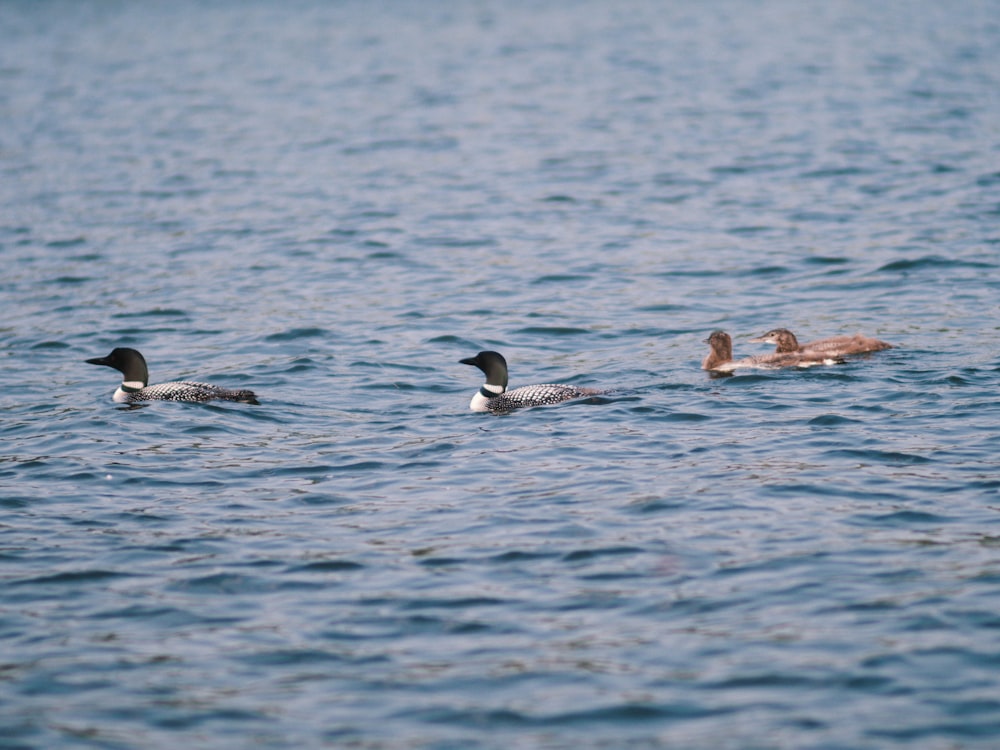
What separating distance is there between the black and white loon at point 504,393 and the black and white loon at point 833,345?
223 centimetres

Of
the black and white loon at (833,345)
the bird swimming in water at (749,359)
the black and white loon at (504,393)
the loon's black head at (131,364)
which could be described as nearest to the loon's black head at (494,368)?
the black and white loon at (504,393)

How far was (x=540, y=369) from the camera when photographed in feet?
50.1

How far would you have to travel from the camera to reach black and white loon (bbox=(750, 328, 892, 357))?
1400 cm

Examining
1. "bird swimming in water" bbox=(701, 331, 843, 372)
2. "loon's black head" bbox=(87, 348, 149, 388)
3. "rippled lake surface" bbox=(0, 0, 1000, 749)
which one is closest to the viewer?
"rippled lake surface" bbox=(0, 0, 1000, 749)

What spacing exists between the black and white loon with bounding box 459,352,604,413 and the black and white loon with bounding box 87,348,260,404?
7.75 ft

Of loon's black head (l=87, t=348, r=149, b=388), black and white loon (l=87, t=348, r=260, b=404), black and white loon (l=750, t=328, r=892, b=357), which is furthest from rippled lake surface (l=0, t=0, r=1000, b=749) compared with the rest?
loon's black head (l=87, t=348, r=149, b=388)

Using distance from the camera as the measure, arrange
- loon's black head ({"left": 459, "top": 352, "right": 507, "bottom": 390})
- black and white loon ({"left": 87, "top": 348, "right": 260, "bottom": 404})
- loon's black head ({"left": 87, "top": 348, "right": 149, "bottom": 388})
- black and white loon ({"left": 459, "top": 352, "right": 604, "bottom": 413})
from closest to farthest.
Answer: black and white loon ({"left": 459, "top": 352, "right": 604, "bottom": 413}) < loon's black head ({"left": 459, "top": 352, "right": 507, "bottom": 390}) < black and white loon ({"left": 87, "top": 348, "right": 260, "bottom": 404}) < loon's black head ({"left": 87, "top": 348, "right": 149, "bottom": 388})

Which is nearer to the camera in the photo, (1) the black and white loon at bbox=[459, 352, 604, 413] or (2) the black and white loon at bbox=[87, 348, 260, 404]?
(1) the black and white loon at bbox=[459, 352, 604, 413]

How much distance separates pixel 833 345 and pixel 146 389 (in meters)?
7.19

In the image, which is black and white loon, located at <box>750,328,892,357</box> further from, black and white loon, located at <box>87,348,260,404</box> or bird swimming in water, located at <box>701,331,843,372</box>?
black and white loon, located at <box>87,348,260,404</box>

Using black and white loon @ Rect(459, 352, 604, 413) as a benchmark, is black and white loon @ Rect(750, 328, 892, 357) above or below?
above

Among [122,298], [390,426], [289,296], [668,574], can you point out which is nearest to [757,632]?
[668,574]

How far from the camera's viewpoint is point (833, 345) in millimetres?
14031

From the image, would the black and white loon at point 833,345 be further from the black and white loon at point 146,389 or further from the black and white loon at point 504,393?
the black and white loon at point 146,389
